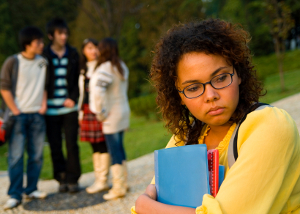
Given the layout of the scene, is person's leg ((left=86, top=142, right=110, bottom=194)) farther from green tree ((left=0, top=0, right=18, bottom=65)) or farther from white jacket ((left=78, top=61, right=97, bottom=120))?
green tree ((left=0, top=0, right=18, bottom=65))

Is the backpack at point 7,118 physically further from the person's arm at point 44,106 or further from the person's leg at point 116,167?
the person's leg at point 116,167

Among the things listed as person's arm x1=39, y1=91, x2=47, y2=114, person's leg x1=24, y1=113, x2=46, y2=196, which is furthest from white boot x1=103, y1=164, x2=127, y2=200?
person's arm x1=39, y1=91, x2=47, y2=114

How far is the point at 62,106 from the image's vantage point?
14.7ft

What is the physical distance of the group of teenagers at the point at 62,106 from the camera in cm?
411

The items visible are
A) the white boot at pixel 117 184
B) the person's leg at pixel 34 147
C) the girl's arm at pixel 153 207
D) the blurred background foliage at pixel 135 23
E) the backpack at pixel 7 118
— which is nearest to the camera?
the girl's arm at pixel 153 207

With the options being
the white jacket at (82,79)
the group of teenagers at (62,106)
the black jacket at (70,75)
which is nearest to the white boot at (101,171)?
the group of teenagers at (62,106)

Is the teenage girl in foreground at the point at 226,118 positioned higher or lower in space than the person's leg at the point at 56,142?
higher

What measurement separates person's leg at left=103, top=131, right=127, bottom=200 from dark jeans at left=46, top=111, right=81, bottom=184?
0.56 m

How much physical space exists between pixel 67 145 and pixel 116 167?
0.81 metres

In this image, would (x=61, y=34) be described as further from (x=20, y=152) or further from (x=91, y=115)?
(x=20, y=152)

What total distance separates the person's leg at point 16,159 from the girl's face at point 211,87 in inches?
129

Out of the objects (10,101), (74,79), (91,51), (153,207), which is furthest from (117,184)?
(153,207)

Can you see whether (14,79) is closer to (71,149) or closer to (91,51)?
(91,51)

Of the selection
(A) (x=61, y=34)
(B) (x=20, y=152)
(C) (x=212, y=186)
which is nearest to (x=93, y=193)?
(B) (x=20, y=152)
